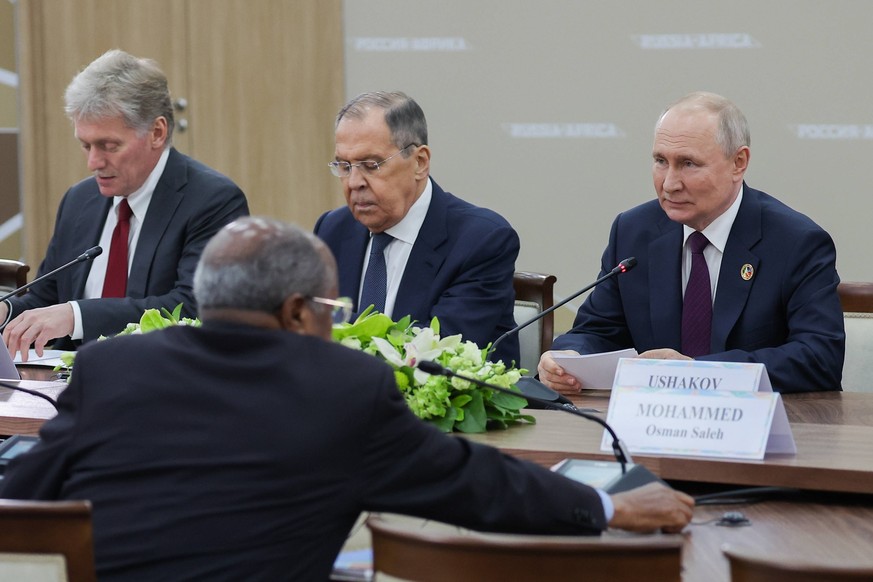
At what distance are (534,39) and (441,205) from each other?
Result: 246 centimetres

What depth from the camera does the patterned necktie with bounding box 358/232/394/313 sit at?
3404mm

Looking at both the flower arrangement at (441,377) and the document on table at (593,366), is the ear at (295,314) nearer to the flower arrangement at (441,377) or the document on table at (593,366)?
the flower arrangement at (441,377)

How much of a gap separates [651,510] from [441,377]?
59 centimetres

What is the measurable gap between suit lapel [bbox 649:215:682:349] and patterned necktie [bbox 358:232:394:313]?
0.75m

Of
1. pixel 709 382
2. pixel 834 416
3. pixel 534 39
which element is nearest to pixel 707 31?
pixel 534 39

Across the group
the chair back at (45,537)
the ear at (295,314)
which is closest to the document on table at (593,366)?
the ear at (295,314)

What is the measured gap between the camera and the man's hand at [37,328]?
3.21m

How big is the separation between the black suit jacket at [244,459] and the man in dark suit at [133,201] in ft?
6.67

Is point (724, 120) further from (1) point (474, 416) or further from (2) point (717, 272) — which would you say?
(1) point (474, 416)

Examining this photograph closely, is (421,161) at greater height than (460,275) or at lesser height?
greater

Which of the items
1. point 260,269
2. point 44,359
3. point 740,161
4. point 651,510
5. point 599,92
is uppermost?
point 599,92

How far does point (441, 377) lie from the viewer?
7.45 ft

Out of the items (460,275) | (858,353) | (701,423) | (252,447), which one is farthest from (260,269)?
(858,353)

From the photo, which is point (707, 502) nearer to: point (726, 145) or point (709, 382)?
point (709, 382)
